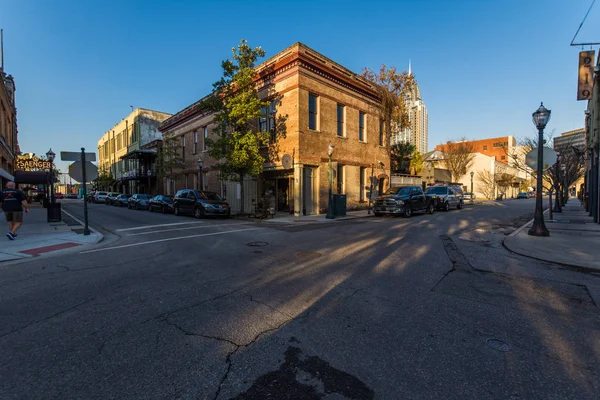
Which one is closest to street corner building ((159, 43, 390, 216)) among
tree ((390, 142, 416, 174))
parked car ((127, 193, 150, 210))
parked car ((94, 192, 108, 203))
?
tree ((390, 142, 416, 174))

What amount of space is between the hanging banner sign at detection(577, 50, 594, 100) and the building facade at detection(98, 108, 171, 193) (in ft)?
125

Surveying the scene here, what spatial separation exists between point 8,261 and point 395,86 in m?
27.3

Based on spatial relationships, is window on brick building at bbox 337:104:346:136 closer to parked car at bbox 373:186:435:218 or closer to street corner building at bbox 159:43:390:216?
street corner building at bbox 159:43:390:216

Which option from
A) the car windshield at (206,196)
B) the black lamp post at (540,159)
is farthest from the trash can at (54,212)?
the black lamp post at (540,159)

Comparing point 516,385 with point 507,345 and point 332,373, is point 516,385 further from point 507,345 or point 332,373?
point 332,373

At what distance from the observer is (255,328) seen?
11.0 ft

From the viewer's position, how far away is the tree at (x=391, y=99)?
2425cm

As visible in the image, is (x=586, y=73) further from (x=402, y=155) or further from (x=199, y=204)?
(x=199, y=204)

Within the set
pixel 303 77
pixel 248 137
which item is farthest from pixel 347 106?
pixel 248 137

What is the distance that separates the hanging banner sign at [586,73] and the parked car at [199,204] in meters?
18.3

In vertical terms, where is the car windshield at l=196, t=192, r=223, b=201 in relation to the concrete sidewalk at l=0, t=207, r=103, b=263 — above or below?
above

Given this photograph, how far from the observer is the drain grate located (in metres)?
2.94

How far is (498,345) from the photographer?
9.84 feet

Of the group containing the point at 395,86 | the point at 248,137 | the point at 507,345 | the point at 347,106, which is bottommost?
the point at 507,345
